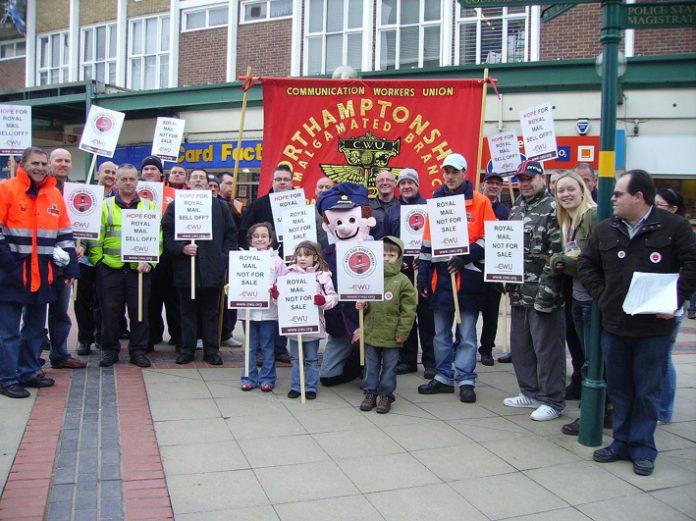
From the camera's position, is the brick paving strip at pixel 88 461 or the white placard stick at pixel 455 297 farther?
the white placard stick at pixel 455 297

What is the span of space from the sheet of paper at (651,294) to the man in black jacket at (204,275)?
4.11 meters

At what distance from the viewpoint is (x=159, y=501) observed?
3.79m

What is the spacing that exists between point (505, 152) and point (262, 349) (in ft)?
13.0

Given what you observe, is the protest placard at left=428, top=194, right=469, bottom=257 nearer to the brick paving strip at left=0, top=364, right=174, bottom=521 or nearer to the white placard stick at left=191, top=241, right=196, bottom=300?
the white placard stick at left=191, top=241, right=196, bottom=300

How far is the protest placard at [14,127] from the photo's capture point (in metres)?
7.32

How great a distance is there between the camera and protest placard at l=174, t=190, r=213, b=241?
22.0 feet

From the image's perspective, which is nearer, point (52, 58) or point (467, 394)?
point (467, 394)

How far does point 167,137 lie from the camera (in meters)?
8.61

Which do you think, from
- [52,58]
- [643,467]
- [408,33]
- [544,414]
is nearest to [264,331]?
[544,414]

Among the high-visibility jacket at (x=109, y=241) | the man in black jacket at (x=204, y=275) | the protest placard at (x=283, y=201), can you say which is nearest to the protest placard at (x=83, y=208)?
the high-visibility jacket at (x=109, y=241)

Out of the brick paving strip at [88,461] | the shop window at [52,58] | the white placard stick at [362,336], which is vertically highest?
the shop window at [52,58]

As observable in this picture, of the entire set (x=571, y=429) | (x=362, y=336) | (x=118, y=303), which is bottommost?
(x=571, y=429)

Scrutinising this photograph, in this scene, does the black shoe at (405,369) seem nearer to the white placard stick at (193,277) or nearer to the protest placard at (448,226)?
the protest placard at (448,226)

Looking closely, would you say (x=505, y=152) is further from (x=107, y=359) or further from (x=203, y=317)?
(x=107, y=359)
